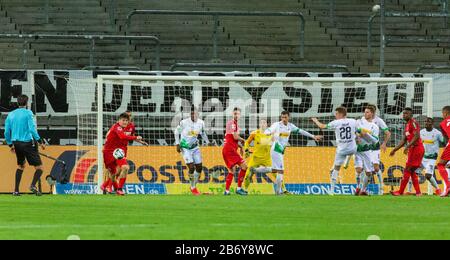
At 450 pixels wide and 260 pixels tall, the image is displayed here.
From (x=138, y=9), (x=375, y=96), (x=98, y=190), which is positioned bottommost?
(x=98, y=190)

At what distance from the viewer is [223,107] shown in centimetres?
3388

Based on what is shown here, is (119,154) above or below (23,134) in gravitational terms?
below

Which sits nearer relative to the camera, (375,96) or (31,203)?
(31,203)

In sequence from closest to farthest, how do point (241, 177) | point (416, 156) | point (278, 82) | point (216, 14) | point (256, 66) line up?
point (416, 156) → point (241, 177) → point (278, 82) → point (256, 66) → point (216, 14)

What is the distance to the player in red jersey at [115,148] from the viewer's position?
96.5ft

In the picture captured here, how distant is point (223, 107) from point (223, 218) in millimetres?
15156

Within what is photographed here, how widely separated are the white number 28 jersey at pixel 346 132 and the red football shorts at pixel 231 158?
8.16ft

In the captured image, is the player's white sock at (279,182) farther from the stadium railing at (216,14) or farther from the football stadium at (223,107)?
the stadium railing at (216,14)

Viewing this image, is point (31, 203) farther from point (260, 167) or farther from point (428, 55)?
point (428, 55)

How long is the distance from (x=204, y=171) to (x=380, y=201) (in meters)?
8.46

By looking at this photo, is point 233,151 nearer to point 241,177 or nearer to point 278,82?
point 241,177

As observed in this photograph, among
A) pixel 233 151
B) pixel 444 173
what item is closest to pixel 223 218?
pixel 444 173
